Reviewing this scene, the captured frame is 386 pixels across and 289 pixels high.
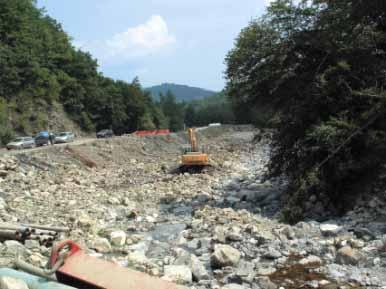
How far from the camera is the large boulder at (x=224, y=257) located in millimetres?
8758

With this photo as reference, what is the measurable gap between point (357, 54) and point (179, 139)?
33.8 m

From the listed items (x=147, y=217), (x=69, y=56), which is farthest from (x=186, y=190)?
(x=69, y=56)

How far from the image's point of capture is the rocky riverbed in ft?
26.9

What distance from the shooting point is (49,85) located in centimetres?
5497

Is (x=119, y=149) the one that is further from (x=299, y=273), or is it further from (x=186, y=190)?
(x=299, y=273)

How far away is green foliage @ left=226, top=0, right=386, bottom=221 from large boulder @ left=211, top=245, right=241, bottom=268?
12.8 feet

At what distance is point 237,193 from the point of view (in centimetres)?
1744

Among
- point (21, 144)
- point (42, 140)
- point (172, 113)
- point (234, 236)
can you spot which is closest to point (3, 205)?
point (234, 236)

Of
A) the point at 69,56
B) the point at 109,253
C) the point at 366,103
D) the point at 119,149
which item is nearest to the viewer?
the point at 109,253

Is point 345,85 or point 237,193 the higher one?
point 345,85

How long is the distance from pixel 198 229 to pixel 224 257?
2.93 m

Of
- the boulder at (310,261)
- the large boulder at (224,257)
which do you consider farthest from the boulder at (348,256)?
the large boulder at (224,257)

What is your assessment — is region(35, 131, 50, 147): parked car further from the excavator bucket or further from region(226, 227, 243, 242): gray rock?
region(226, 227, 243, 242): gray rock

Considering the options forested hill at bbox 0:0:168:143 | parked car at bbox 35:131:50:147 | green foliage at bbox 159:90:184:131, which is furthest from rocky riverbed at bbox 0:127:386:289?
green foliage at bbox 159:90:184:131
